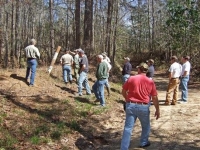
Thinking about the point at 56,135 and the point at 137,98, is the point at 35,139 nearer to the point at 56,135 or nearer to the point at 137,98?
the point at 56,135

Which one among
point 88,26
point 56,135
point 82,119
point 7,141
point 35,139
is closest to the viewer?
point 7,141

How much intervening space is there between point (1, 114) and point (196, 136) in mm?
5577

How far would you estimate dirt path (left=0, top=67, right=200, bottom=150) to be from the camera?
8539 mm

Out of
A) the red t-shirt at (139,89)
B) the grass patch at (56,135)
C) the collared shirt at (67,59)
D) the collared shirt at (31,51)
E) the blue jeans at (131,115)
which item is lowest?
the grass patch at (56,135)

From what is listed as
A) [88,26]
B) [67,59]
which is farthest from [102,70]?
[88,26]

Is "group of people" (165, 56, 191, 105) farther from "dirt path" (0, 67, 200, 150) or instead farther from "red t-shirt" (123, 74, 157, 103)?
"red t-shirt" (123, 74, 157, 103)

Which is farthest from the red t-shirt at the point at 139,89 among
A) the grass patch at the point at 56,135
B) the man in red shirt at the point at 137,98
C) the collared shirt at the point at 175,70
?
the collared shirt at the point at 175,70

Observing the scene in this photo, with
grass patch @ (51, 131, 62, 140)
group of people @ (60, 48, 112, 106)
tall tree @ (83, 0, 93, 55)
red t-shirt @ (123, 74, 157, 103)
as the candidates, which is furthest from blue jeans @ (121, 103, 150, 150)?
tall tree @ (83, 0, 93, 55)

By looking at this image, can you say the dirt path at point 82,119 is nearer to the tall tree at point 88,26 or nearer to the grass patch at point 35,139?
the grass patch at point 35,139

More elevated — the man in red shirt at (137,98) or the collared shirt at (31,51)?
the collared shirt at (31,51)

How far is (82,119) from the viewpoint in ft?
35.1

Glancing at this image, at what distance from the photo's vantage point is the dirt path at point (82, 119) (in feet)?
28.0

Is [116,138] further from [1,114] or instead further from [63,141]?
[1,114]

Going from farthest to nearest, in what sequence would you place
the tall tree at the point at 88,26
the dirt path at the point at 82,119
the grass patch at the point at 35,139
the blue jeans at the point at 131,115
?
the tall tree at the point at 88,26, the dirt path at the point at 82,119, the grass patch at the point at 35,139, the blue jeans at the point at 131,115
